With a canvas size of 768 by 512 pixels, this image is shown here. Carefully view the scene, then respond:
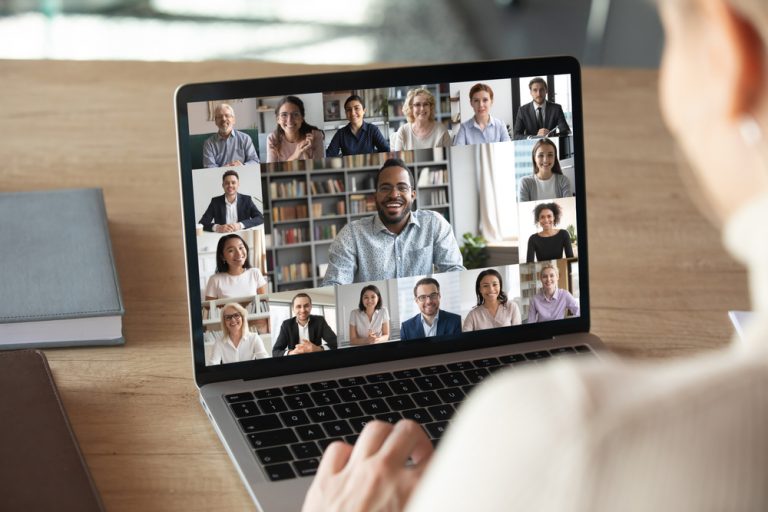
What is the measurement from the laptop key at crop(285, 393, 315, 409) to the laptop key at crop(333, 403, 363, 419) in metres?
0.02

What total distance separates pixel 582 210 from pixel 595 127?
1.77ft

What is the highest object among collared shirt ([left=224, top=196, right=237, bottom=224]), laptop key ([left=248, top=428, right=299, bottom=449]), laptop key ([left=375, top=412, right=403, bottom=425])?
collared shirt ([left=224, top=196, right=237, bottom=224])

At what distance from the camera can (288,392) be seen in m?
0.90

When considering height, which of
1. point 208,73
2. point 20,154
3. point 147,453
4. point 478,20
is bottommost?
point 147,453

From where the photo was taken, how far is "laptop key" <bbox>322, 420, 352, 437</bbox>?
83 centimetres

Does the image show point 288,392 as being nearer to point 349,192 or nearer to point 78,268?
point 349,192

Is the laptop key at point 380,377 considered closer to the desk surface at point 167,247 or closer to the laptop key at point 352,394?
the laptop key at point 352,394

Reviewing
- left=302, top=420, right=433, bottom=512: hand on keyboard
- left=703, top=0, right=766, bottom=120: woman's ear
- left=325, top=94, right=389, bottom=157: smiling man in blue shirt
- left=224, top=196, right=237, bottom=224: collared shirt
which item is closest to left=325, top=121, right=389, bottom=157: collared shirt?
left=325, top=94, right=389, bottom=157: smiling man in blue shirt

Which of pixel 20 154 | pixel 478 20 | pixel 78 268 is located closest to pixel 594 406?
pixel 78 268

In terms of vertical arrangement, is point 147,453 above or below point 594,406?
below

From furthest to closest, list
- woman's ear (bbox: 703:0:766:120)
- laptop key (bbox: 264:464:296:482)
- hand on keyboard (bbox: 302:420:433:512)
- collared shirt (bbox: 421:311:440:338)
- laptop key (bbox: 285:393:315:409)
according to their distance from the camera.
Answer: collared shirt (bbox: 421:311:440:338) < laptop key (bbox: 285:393:315:409) < laptop key (bbox: 264:464:296:482) < hand on keyboard (bbox: 302:420:433:512) < woman's ear (bbox: 703:0:766:120)

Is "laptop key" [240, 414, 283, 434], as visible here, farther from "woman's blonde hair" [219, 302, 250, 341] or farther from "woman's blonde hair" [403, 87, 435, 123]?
"woman's blonde hair" [403, 87, 435, 123]

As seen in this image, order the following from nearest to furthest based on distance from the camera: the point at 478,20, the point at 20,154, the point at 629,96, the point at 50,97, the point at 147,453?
the point at 147,453
the point at 20,154
the point at 50,97
the point at 629,96
the point at 478,20

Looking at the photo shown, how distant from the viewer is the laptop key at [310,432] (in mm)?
823
